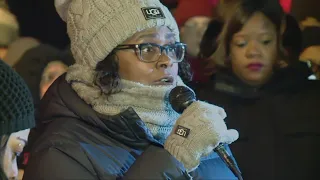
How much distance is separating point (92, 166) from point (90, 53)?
296mm

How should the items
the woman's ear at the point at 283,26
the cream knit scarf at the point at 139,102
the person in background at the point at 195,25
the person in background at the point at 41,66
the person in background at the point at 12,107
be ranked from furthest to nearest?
the person in background at the point at 41,66, the person in background at the point at 195,25, the woman's ear at the point at 283,26, the cream knit scarf at the point at 139,102, the person in background at the point at 12,107

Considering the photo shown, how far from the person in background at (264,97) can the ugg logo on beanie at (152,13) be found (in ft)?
1.69

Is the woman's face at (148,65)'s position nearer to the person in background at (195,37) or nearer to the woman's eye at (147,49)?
the woman's eye at (147,49)

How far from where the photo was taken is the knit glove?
1.00 m

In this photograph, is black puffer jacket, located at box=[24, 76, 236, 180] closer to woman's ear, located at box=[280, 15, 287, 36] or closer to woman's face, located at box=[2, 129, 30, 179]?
woman's face, located at box=[2, 129, 30, 179]

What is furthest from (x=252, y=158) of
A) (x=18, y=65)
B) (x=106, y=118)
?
(x=18, y=65)

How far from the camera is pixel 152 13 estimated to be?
120 cm

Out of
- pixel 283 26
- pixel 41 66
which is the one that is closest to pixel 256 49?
pixel 283 26

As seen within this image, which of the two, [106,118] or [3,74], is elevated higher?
[3,74]

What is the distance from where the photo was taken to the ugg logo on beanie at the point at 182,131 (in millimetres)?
1011

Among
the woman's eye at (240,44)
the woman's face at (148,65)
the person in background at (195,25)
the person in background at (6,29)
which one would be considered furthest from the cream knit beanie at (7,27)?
the woman's face at (148,65)

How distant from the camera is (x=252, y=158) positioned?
1604 millimetres

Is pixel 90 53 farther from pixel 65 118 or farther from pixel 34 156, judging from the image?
pixel 34 156

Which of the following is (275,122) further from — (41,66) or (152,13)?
(41,66)
